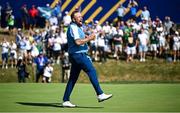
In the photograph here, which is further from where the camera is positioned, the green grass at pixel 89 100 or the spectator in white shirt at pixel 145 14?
the spectator in white shirt at pixel 145 14

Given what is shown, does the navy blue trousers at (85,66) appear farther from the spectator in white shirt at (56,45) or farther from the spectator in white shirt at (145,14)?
the spectator in white shirt at (145,14)

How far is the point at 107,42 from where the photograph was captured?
108 feet

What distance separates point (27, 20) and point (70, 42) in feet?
79.5

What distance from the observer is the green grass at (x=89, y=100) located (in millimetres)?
11820

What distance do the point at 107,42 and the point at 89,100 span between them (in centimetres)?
1940

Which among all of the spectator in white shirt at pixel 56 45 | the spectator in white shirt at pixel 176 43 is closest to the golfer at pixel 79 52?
the spectator in white shirt at pixel 56 45

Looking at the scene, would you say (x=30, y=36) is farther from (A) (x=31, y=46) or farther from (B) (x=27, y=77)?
(B) (x=27, y=77)

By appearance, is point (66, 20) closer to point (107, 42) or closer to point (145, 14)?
point (107, 42)

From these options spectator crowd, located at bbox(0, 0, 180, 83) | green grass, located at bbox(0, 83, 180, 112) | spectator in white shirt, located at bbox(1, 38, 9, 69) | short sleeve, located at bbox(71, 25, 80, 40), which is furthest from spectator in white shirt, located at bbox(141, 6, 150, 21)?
short sleeve, located at bbox(71, 25, 80, 40)

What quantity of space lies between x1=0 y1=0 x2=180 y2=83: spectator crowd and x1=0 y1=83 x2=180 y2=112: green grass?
14.1m

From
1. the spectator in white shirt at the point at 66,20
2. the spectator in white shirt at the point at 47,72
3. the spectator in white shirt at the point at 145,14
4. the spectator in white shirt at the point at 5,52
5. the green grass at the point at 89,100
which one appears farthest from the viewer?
the spectator in white shirt at the point at 145,14

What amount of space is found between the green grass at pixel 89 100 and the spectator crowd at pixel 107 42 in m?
14.1

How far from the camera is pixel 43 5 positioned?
3625 cm

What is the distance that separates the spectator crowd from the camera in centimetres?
3164
